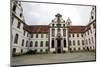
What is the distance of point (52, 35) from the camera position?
2424mm

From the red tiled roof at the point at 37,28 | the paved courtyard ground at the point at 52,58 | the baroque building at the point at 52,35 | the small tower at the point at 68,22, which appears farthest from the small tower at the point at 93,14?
the red tiled roof at the point at 37,28

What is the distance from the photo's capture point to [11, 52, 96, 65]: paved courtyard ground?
2.25 metres

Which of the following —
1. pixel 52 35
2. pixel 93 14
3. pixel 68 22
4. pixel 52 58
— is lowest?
pixel 52 58

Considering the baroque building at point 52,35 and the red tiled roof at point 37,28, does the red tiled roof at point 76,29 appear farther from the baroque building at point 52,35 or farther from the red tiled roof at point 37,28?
the red tiled roof at point 37,28

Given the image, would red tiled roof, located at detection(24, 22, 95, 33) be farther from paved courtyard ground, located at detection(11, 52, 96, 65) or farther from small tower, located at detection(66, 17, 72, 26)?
paved courtyard ground, located at detection(11, 52, 96, 65)

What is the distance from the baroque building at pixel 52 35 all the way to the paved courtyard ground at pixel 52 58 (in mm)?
60

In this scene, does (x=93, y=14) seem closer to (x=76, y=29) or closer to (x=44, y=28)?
(x=76, y=29)

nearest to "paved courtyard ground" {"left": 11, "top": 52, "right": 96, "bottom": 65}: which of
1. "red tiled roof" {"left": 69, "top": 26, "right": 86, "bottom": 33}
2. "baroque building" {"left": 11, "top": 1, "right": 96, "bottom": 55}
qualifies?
"baroque building" {"left": 11, "top": 1, "right": 96, "bottom": 55}

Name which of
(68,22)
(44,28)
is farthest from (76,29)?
(44,28)

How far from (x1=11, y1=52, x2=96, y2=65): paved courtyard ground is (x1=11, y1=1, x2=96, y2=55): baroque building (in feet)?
0.20

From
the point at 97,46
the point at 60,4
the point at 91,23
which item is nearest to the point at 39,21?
the point at 60,4

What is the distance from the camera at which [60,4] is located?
2453 millimetres

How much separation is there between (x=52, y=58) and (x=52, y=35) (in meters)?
0.30

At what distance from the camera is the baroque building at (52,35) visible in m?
2.23
